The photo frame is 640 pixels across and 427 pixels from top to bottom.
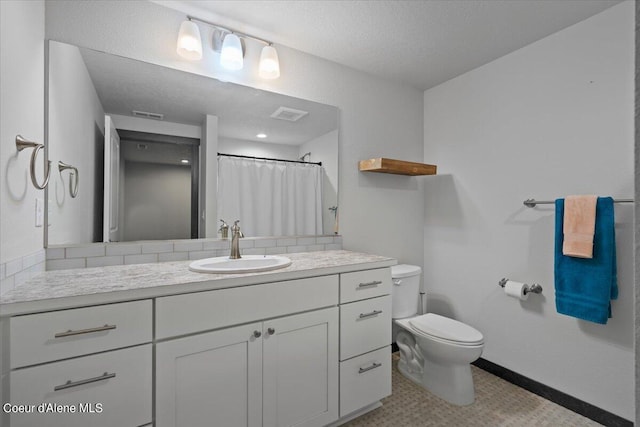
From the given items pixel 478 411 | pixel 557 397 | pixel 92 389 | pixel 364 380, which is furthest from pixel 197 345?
pixel 557 397

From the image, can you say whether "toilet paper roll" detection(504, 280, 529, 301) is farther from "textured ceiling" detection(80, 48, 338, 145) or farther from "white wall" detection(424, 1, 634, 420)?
"textured ceiling" detection(80, 48, 338, 145)

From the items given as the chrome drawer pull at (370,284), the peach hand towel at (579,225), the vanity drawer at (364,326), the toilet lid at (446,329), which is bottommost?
the toilet lid at (446,329)

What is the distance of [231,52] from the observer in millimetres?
1759

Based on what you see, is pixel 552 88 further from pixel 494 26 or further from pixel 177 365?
pixel 177 365

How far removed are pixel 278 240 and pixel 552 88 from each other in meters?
2.10

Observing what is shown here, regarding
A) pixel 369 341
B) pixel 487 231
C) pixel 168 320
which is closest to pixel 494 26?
pixel 487 231

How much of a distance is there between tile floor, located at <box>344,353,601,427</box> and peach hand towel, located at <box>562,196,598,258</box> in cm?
99

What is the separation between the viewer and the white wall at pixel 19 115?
990 millimetres

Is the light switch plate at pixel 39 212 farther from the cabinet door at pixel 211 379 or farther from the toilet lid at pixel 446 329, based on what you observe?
the toilet lid at pixel 446 329

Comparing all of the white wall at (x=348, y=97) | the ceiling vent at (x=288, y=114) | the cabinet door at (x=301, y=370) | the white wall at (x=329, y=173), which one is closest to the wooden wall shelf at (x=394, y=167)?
the white wall at (x=348, y=97)

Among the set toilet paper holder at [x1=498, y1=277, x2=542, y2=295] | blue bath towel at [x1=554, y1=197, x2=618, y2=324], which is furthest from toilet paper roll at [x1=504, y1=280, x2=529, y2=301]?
blue bath towel at [x1=554, y1=197, x2=618, y2=324]

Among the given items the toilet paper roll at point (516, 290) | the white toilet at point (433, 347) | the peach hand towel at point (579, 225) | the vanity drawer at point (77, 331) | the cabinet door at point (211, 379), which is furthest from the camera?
the toilet paper roll at point (516, 290)

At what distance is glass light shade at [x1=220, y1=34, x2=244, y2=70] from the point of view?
1.75 m

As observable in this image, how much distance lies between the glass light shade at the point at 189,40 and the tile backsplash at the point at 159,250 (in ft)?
3.57
